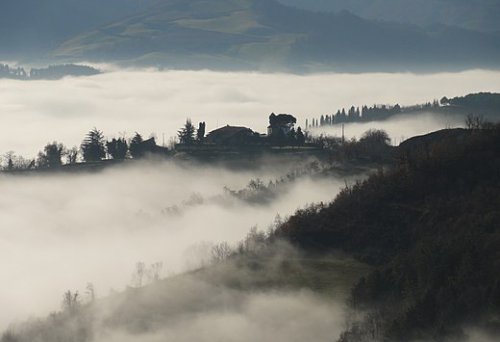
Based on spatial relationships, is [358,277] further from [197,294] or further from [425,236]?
[197,294]

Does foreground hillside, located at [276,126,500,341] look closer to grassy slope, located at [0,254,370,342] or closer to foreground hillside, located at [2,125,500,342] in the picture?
foreground hillside, located at [2,125,500,342]

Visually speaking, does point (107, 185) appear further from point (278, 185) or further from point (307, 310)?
point (307, 310)

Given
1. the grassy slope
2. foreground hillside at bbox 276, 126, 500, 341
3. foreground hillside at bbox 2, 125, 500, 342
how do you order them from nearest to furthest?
foreground hillside at bbox 276, 126, 500, 341, foreground hillside at bbox 2, 125, 500, 342, the grassy slope

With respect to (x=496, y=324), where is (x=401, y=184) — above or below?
above

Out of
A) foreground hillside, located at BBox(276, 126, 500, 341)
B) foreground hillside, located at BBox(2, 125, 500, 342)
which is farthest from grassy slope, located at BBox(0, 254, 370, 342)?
foreground hillside, located at BBox(276, 126, 500, 341)

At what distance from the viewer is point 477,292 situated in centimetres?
7594

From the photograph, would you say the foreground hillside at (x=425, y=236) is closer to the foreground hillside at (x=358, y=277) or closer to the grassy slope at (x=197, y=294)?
the foreground hillside at (x=358, y=277)

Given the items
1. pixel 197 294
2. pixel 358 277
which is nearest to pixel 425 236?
pixel 358 277

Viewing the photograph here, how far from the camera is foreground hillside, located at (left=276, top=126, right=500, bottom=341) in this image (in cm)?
7519

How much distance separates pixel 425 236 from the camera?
101 meters

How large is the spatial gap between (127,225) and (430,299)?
80525 mm

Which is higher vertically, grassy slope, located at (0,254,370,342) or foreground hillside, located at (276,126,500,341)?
foreground hillside, located at (276,126,500,341)

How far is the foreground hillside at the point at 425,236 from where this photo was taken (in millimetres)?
75188

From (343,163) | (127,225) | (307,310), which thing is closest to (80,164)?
(127,225)
